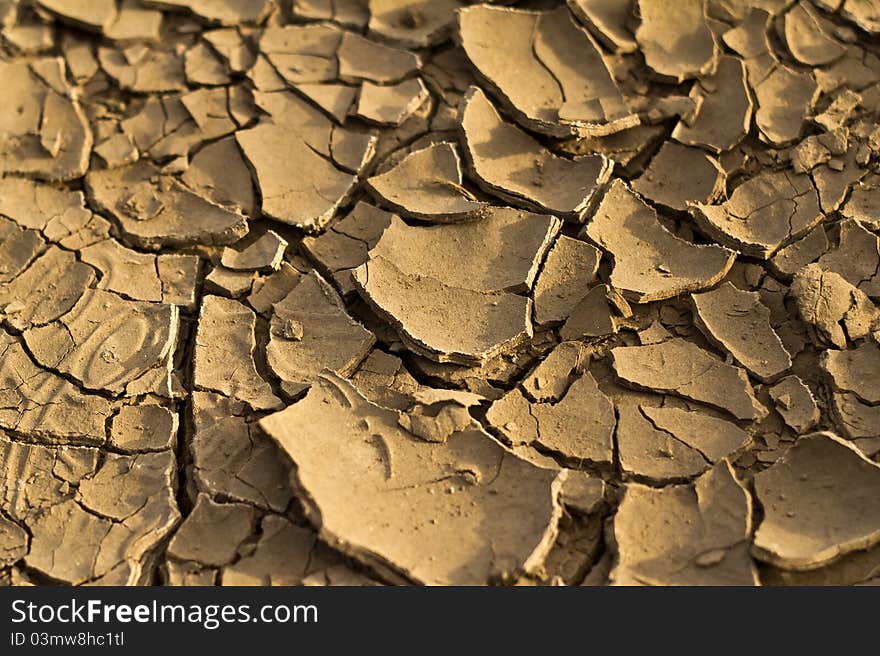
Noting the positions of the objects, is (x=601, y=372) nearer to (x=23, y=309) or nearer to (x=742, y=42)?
(x=742, y=42)

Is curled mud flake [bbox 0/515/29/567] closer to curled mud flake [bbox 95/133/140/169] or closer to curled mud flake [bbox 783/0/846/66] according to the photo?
curled mud flake [bbox 95/133/140/169]

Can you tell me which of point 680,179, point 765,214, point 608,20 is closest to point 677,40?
point 608,20

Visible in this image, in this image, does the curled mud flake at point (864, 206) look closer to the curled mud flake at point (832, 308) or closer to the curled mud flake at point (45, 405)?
the curled mud flake at point (832, 308)

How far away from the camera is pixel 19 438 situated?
103 inches

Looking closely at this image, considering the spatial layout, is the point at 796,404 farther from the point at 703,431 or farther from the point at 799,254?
the point at 799,254

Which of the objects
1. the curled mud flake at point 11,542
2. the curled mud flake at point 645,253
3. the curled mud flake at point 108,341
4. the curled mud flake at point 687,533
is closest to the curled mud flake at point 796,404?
the curled mud flake at point 687,533

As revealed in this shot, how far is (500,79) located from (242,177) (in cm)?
90

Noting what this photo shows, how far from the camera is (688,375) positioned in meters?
2.60

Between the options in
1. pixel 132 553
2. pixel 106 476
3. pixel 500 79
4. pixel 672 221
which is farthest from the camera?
pixel 500 79

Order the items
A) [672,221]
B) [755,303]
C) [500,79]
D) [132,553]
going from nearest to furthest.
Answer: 1. [132,553]
2. [755,303]
3. [672,221]
4. [500,79]

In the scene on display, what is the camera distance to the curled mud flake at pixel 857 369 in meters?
2.51

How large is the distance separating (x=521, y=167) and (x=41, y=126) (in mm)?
1639

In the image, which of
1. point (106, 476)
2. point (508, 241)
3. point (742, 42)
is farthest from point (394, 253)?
point (742, 42)

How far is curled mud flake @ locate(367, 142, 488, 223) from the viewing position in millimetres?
2904
